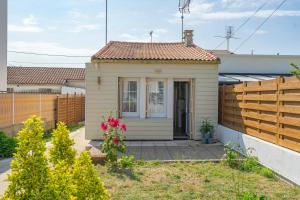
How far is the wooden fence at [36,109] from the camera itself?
15.0 meters

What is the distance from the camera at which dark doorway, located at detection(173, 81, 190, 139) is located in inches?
679

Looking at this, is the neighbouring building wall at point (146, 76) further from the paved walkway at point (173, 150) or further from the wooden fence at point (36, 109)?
the wooden fence at point (36, 109)

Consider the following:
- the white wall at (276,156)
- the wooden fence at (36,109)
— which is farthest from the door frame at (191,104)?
the wooden fence at (36,109)

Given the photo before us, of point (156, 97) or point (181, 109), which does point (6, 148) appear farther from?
point (181, 109)

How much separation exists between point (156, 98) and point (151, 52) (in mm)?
2537

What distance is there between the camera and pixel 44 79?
4606 centimetres

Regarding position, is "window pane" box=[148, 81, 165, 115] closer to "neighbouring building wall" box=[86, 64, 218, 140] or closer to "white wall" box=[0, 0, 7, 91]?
"neighbouring building wall" box=[86, 64, 218, 140]

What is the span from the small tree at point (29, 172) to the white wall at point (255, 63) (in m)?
18.6

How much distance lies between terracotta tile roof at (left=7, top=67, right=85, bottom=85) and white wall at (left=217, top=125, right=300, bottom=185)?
3636 centimetres

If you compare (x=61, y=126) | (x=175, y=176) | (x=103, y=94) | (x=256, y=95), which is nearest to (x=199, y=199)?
(x=175, y=176)

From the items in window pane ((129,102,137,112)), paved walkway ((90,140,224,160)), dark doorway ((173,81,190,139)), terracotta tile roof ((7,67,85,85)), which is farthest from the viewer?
terracotta tile roof ((7,67,85,85))

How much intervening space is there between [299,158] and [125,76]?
9.22 metres

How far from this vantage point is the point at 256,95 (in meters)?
11.6

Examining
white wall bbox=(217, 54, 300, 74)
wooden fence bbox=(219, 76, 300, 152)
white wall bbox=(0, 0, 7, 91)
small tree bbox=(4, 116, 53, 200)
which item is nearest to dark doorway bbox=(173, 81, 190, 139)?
wooden fence bbox=(219, 76, 300, 152)
